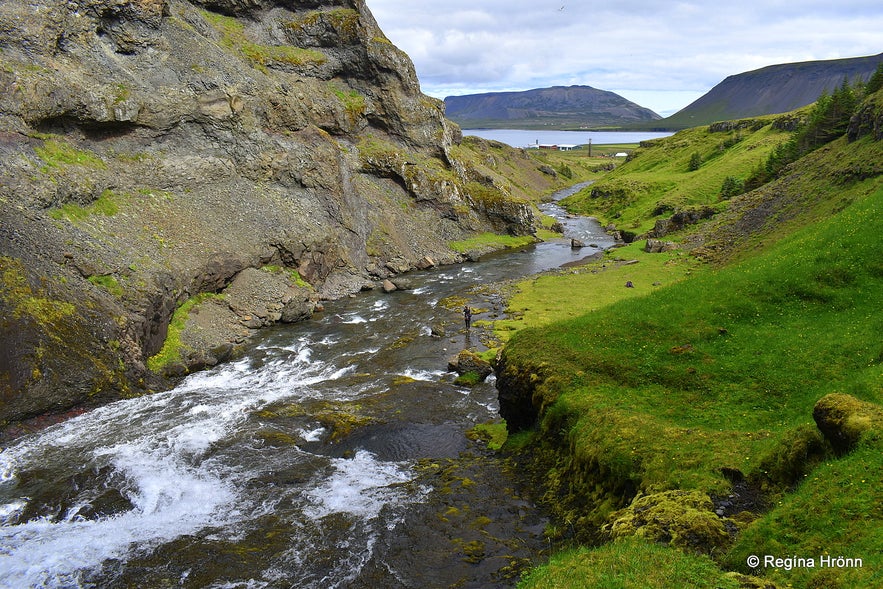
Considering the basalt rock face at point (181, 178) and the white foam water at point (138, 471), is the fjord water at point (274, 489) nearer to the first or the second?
the white foam water at point (138, 471)

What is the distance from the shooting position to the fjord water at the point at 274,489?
19.3 meters

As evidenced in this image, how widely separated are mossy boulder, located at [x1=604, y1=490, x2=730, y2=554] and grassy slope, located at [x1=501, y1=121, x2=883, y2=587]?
0.58 meters

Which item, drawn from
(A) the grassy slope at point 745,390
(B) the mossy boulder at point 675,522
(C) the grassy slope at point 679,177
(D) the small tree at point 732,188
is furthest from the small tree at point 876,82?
(B) the mossy boulder at point 675,522

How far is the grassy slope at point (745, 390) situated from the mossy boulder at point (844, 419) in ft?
1.40

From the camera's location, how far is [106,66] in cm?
5447

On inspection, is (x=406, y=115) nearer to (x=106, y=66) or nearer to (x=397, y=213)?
(x=397, y=213)

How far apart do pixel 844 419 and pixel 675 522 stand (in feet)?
19.7

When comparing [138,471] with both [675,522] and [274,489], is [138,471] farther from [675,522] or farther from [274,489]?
[675,522]

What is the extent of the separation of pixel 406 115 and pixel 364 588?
295 feet

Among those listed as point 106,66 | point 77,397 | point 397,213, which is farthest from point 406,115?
point 77,397

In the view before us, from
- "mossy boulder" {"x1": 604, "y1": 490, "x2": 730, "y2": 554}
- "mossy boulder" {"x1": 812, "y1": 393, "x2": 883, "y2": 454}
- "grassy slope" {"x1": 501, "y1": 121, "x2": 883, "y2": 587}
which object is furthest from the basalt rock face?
"mossy boulder" {"x1": 812, "y1": 393, "x2": 883, "y2": 454}

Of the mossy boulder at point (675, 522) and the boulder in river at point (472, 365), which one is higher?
the mossy boulder at point (675, 522)

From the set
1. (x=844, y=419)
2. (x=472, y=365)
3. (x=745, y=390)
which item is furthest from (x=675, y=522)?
(x=472, y=365)

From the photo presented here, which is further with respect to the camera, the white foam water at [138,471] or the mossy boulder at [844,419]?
the white foam water at [138,471]
